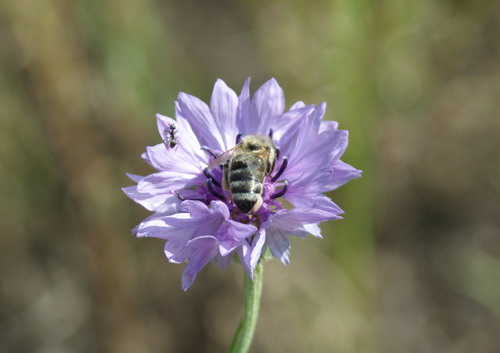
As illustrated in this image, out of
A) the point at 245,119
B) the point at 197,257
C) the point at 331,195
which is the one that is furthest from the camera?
the point at 331,195

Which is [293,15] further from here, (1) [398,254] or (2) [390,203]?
(1) [398,254]

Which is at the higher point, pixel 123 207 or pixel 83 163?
pixel 83 163

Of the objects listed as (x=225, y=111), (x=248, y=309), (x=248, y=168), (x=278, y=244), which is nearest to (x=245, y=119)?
(x=225, y=111)

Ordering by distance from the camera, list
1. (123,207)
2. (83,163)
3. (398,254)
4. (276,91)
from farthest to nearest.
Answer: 1. (398,254)
2. (123,207)
3. (83,163)
4. (276,91)

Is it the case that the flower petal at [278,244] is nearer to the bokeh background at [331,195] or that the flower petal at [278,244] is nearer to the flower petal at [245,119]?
the flower petal at [245,119]

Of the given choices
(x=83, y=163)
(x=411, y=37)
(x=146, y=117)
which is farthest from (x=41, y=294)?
(x=411, y=37)

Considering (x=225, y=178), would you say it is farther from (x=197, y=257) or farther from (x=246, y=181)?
(x=197, y=257)
